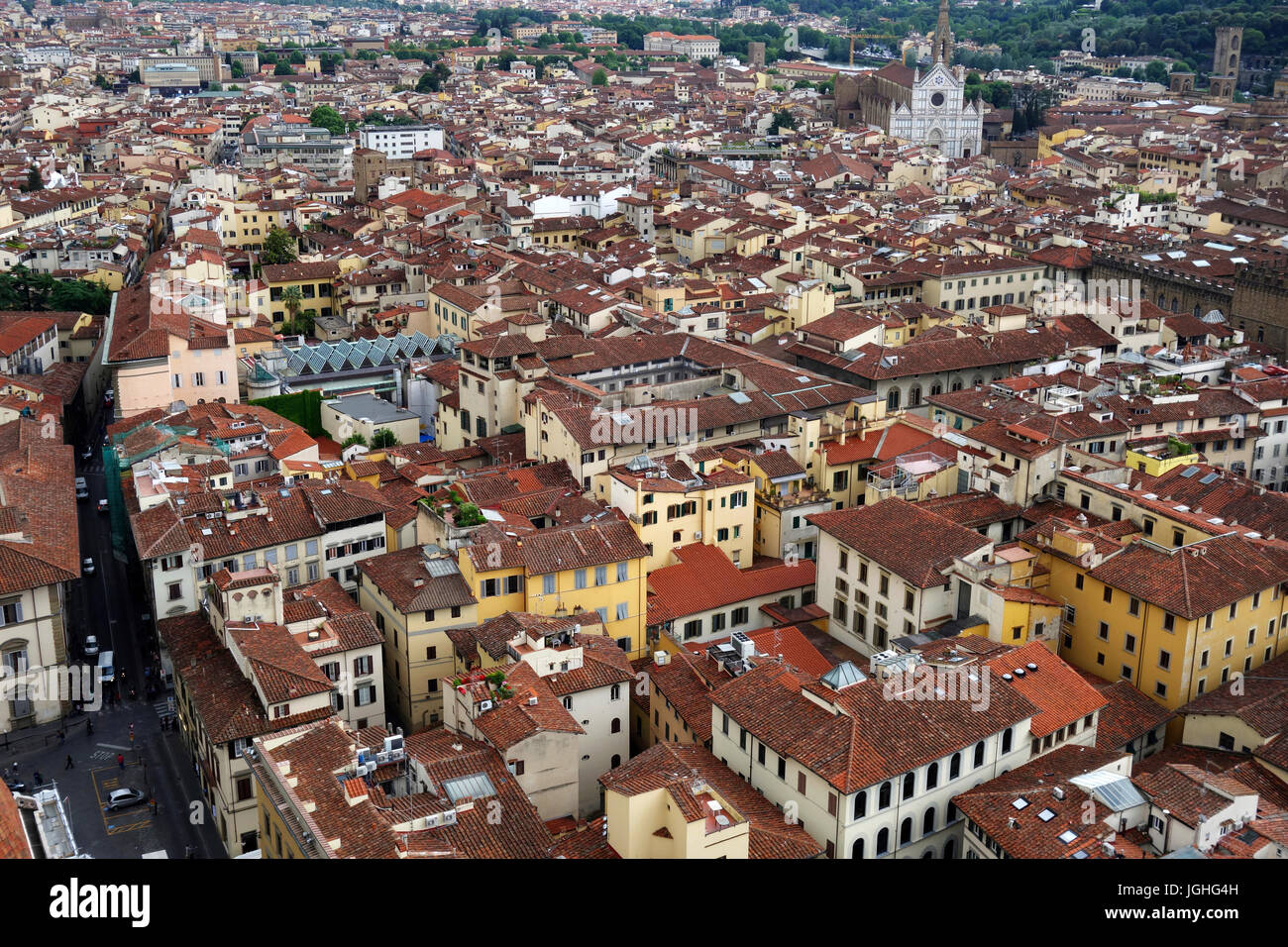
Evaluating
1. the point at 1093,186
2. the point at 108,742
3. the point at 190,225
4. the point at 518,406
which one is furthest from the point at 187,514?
the point at 1093,186

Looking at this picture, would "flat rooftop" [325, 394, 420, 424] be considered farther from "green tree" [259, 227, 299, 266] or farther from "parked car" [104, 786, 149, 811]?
"green tree" [259, 227, 299, 266]

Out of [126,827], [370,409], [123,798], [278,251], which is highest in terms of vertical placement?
[278,251]

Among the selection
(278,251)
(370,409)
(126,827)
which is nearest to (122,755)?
(126,827)

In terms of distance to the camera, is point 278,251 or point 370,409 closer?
point 370,409

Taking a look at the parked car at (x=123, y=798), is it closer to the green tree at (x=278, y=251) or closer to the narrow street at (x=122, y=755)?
the narrow street at (x=122, y=755)

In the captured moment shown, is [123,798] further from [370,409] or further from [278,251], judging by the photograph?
[278,251]

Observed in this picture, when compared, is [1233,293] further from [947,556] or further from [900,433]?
[947,556]

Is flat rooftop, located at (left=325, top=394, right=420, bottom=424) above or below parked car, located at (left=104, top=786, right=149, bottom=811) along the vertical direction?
above

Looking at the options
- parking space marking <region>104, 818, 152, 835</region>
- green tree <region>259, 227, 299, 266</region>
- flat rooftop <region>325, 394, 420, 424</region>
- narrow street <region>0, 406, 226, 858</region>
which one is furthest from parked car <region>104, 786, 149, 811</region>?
green tree <region>259, 227, 299, 266</region>
